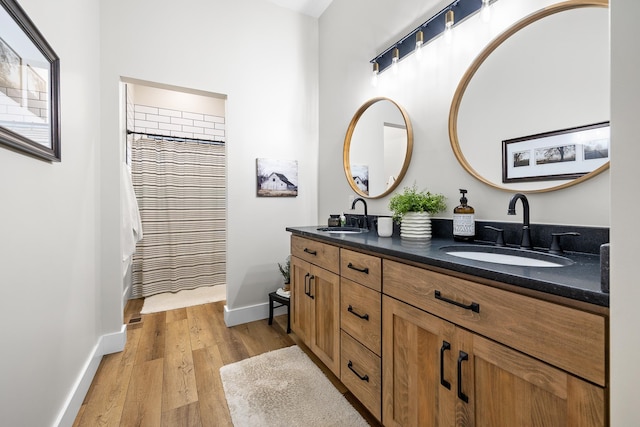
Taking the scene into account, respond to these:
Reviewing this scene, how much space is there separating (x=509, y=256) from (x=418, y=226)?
45 centimetres

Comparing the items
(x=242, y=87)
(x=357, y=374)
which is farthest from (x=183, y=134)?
(x=357, y=374)

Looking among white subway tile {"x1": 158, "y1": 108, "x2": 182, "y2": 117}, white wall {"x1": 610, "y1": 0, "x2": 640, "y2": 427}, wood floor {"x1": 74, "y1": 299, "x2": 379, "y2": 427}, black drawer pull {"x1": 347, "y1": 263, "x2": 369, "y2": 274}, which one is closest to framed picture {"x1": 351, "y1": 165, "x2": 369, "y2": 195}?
black drawer pull {"x1": 347, "y1": 263, "x2": 369, "y2": 274}

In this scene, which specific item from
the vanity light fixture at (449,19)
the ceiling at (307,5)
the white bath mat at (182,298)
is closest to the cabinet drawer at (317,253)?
the vanity light fixture at (449,19)

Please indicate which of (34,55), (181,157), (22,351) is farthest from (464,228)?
(181,157)

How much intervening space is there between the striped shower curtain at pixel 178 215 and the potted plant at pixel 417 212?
2773 millimetres

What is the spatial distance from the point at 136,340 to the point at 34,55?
2.07 metres

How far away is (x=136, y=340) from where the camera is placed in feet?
7.35

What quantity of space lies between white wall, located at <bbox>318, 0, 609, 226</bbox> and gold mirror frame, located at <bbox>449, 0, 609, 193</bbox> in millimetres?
32

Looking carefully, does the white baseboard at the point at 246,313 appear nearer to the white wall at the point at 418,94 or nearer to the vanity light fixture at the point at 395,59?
the white wall at the point at 418,94

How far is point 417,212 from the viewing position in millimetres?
1539

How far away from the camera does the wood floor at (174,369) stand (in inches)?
56.8

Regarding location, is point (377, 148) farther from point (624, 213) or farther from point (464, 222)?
point (624, 213)

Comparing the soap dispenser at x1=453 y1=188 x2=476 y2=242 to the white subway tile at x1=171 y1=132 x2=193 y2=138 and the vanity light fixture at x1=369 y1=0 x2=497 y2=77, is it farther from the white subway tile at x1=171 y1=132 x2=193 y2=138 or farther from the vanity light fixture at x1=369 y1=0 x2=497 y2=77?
the white subway tile at x1=171 y1=132 x2=193 y2=138

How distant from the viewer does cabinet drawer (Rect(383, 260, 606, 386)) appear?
61 centimetres
